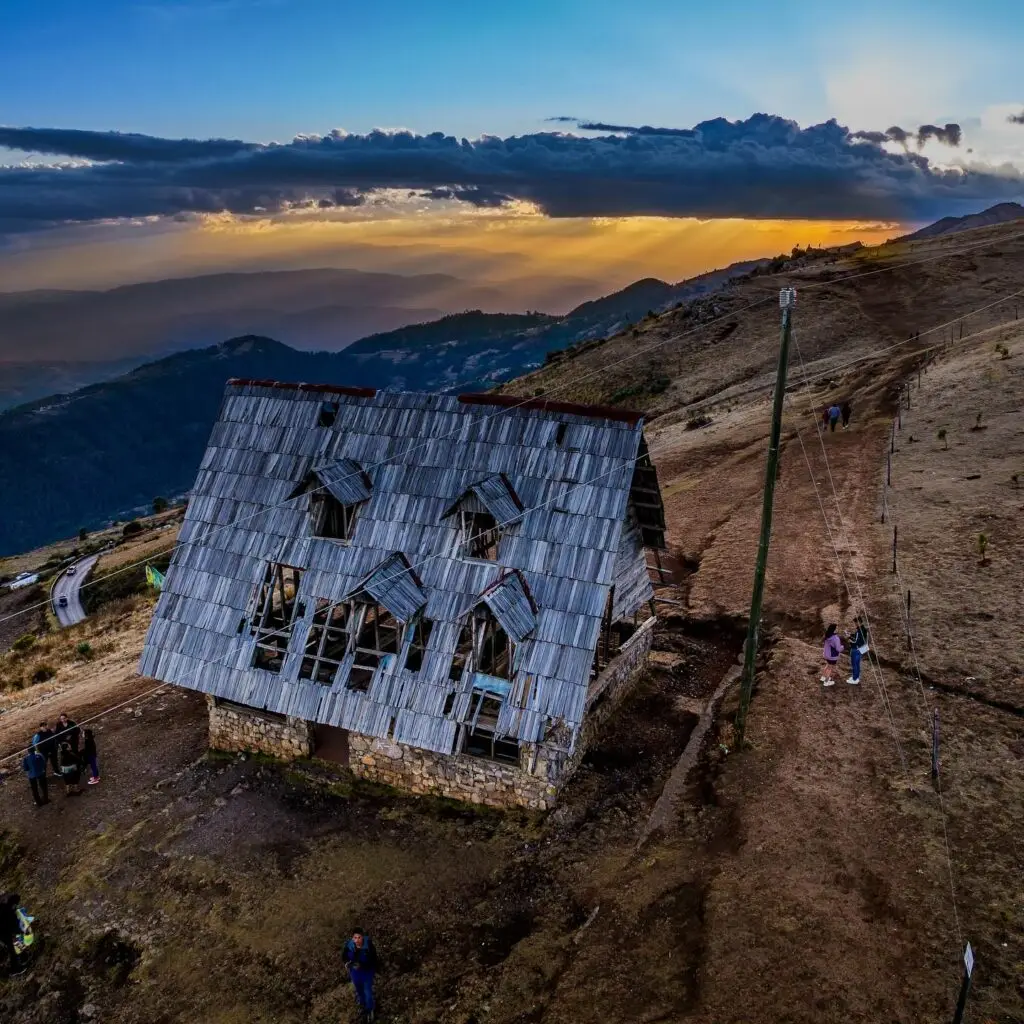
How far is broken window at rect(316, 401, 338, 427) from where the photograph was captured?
21.7 metres

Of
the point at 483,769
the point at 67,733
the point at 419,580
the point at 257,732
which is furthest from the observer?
the point at 67,733

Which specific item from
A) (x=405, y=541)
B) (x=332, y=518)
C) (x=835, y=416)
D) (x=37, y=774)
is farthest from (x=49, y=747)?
(x=835, y=416)

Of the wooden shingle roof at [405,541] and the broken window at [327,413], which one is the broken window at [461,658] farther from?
the broken window at [327,413]

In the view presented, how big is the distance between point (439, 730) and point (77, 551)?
75.7 meters

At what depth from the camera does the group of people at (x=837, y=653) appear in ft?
67.9

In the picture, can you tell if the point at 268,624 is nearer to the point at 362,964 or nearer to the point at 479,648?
the point at 479,648

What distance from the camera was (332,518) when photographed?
2111 cm

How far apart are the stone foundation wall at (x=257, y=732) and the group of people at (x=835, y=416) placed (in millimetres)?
31532

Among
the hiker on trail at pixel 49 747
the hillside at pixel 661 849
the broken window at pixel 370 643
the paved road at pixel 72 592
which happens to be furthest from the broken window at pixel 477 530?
the paved road at pixel 72 592

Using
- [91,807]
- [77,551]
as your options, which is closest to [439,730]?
[91,807]

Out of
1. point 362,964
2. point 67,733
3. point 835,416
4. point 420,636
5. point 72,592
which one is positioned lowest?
point 72,592

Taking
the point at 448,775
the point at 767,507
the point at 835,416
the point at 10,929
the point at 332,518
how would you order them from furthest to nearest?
1. the point at 835,416
2. the point at 332,518
3. the point at 448,775
4. the point at 767,507
5. the point at 10,929

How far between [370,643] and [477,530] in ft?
20.6

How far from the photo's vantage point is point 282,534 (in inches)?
807
